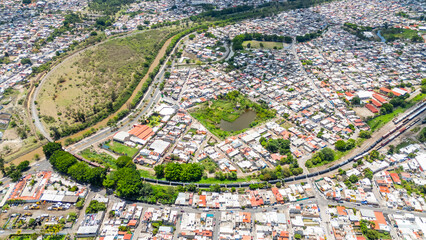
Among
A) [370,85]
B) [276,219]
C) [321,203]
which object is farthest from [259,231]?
[370,85]

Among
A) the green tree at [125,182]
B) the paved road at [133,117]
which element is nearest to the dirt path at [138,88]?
the paved road at [133,117]

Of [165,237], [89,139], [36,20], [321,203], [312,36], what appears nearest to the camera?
[165,237]

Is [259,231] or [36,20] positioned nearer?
[259,231]

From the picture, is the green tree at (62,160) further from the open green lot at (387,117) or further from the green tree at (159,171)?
the open green lot at (387,117)

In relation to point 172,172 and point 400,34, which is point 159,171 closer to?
point 172,172

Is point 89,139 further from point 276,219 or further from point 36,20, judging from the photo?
point 36,20

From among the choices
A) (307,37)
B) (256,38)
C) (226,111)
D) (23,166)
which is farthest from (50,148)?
(307,37)

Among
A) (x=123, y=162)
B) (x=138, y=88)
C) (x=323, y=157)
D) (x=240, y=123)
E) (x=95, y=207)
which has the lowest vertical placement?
(x=240, y=123)
